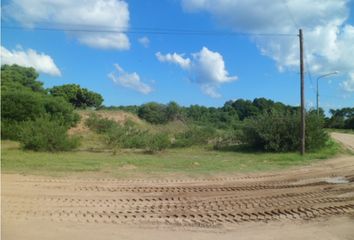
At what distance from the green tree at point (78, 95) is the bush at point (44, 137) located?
39.0 metres

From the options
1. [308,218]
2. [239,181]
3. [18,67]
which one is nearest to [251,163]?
[239,181]

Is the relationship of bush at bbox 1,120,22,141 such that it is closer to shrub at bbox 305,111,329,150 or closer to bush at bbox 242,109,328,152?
bush at bbox 242,109,328,152

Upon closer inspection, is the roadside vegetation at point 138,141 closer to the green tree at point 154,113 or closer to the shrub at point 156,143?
the shrub at point 156,143

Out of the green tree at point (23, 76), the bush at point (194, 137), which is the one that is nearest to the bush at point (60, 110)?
the green tree at point (23, 76)

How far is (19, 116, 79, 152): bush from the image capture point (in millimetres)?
25688

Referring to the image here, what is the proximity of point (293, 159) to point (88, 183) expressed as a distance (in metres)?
15.0

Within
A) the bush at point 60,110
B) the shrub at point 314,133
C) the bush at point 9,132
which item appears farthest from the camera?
the bush at point 60,110

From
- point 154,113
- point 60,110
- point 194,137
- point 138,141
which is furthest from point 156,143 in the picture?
point 154,113

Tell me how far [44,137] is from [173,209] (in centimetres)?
1666

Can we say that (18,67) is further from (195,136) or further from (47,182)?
(47,182)

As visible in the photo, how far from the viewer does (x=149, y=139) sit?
29531 millimetres

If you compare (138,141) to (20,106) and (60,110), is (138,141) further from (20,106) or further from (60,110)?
(60,110)

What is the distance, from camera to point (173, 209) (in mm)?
10805

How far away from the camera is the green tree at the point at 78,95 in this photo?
216 feet
